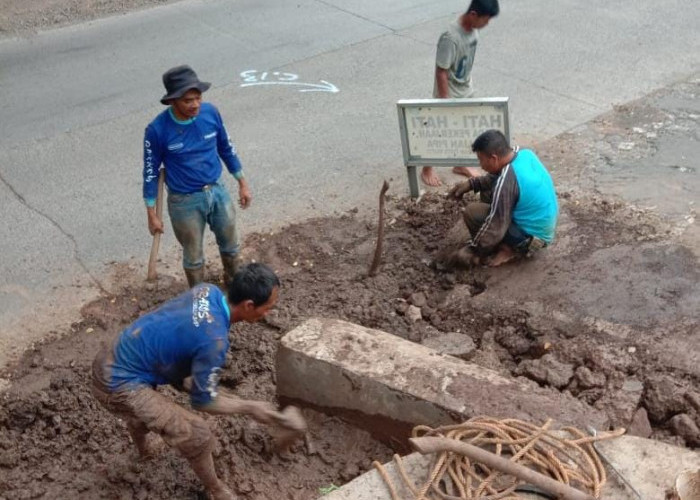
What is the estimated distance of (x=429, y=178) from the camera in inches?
310

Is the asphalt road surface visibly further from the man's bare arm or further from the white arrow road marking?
the man's bare arm

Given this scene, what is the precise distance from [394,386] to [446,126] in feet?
9.97

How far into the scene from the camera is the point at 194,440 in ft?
14.2

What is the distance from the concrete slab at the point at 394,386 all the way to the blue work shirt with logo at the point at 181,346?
935mm

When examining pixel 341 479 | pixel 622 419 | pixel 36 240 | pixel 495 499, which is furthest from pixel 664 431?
pixel 36 240

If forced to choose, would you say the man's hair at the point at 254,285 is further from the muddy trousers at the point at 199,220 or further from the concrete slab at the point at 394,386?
the muddy trousers at the point at 199,220

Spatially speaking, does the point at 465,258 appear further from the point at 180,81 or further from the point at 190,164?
the point at 180,81

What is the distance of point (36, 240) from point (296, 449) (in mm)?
3574

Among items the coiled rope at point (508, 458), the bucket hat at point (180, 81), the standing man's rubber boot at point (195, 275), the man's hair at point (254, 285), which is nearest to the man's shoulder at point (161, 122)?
the bucket hat at point (180, 81)

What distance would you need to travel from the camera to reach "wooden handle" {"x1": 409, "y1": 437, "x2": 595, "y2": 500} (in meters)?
3.70

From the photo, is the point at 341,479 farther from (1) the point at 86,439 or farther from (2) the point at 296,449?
(1) the point at 86,439

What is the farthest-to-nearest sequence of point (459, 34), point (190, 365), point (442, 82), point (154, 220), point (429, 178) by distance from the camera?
point (429, 178), point (442, 82), point (459, 34), point (154, 220), point (190, 365)

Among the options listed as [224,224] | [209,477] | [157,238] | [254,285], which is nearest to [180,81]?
[224,224]

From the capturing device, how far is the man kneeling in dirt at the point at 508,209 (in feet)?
19.8
